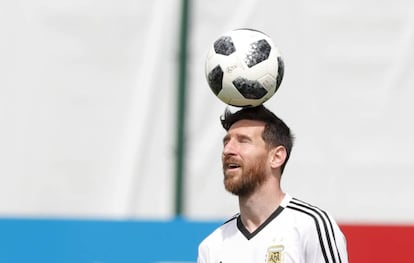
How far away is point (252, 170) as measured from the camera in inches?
163

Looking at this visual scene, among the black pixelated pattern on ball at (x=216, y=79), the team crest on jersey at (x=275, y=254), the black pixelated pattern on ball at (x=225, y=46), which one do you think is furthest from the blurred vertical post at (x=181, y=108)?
the team crest on jersey at (x=275, y=254)

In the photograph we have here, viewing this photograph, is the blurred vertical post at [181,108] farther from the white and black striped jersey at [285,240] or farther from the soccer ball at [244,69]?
the white and black striped jersey at [285,240]

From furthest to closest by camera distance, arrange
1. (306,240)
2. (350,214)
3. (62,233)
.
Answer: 1. (350,214)
2. (62,233)
3. (306,240)

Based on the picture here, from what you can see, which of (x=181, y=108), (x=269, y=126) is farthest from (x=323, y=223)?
(x=181, y=108)

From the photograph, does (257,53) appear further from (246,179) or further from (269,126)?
(246,179)

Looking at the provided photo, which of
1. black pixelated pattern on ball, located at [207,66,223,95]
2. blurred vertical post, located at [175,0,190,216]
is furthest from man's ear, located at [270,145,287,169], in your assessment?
blurred vertical post, located at [175,0,190,216]

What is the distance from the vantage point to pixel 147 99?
802cm

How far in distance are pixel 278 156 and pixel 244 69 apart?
1.42ft

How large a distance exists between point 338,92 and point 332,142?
35cm

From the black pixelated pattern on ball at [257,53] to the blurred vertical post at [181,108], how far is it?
3430 mm

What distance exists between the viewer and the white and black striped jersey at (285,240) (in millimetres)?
3990

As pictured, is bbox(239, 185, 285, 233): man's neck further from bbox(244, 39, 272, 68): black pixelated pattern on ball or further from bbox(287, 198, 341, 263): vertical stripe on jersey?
bbox(244, 39, 272, 68): black pixelated pattern on ball

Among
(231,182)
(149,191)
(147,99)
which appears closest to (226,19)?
(147,99)

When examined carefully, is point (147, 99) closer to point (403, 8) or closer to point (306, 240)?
point (403, 8)
